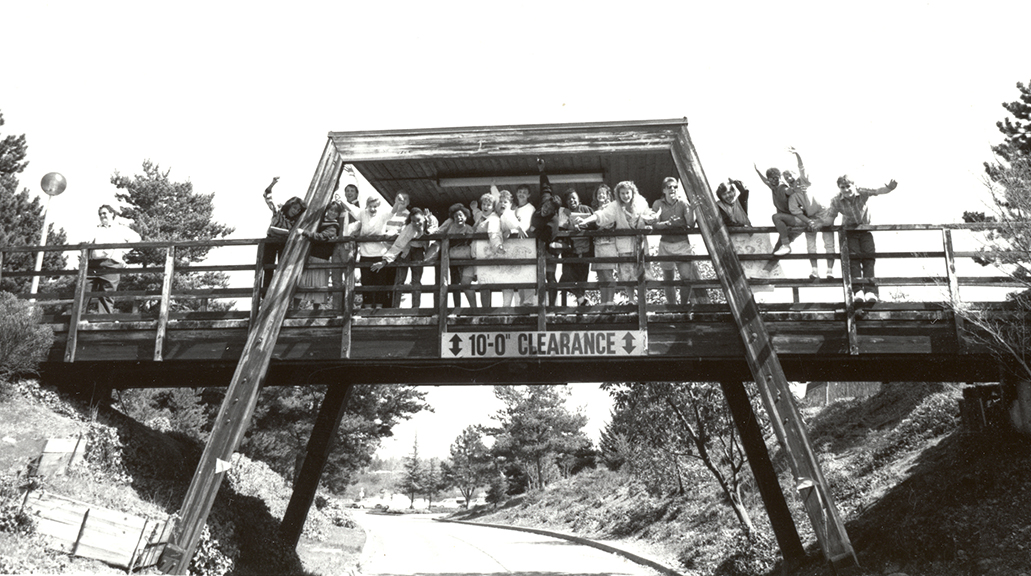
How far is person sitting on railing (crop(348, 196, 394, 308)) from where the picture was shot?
10.7 m

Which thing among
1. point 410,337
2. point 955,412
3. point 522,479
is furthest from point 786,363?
point 522,479

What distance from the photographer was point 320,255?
10328mm

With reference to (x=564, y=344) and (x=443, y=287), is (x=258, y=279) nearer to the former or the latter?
(x=443, y=287)

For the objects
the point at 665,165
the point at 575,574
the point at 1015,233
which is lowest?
the point at 575,574

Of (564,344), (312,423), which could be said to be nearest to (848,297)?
(564,344)

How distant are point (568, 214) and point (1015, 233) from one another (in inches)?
206

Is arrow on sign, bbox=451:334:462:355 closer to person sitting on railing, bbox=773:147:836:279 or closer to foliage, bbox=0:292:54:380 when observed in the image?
person sitting on railing, bbox=773:147:836:279

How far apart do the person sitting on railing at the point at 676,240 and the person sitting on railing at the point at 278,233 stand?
4.77 meters

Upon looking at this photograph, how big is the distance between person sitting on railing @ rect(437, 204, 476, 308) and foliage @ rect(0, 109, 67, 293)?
22756mm

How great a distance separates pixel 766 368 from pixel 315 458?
270 inches

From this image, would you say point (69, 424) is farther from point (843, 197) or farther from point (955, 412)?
point (955, 412)

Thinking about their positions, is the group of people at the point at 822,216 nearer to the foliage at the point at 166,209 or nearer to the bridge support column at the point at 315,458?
the bridge support column at the point at 315,458

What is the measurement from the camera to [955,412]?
15109 mm

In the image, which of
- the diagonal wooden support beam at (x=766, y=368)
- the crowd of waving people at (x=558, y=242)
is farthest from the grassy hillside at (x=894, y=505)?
the crowd of waving people at (x=558, y=242)
